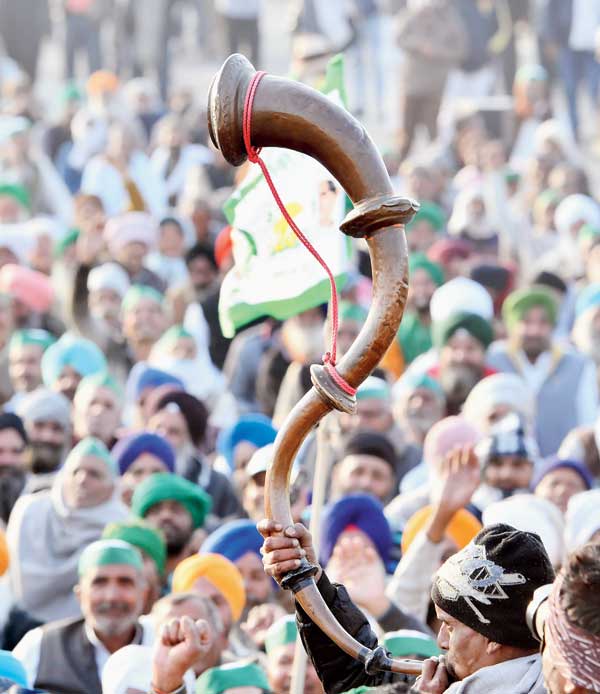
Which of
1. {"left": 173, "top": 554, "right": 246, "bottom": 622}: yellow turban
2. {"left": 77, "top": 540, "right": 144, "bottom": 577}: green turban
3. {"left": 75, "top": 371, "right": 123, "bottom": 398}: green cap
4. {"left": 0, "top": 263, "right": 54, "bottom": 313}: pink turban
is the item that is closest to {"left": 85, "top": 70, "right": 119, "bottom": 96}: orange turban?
{"left": 0, "top": 263, "right": 54, "bottom": 313}: pink turban

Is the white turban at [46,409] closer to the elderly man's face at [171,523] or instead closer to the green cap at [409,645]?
the elderly man's face at [171,523]

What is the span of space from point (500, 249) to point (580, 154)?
181 inches

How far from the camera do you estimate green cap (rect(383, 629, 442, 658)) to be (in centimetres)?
659

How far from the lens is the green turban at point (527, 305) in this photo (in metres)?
11.6

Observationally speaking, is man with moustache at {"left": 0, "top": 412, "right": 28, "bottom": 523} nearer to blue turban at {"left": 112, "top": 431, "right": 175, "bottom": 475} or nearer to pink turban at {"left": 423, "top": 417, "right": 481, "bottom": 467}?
blue turban at {"left": 112, "top": 431, "right": 175, "bottom": 475}

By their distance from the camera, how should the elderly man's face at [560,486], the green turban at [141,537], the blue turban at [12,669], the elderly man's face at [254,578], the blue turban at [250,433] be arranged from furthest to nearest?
the blue turban at [250,433], the elderly man's face at [560,486], the elderly man's face at [254,578], the green turban at [141,537], the blue turban at [12,669]

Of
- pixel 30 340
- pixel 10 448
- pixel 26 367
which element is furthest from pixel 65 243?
pixel 10 448

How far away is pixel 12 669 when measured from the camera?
20.7 feet

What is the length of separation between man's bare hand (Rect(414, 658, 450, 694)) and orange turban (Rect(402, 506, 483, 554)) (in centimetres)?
340

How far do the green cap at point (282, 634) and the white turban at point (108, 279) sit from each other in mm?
6004

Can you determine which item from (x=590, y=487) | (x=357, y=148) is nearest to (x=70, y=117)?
(x=590, y=487)

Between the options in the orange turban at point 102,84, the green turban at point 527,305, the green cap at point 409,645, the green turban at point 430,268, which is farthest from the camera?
the orange turban at point 102,84

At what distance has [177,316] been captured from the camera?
1273 centimetres

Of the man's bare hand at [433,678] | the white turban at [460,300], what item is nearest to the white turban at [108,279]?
the white turban at [460,300]
